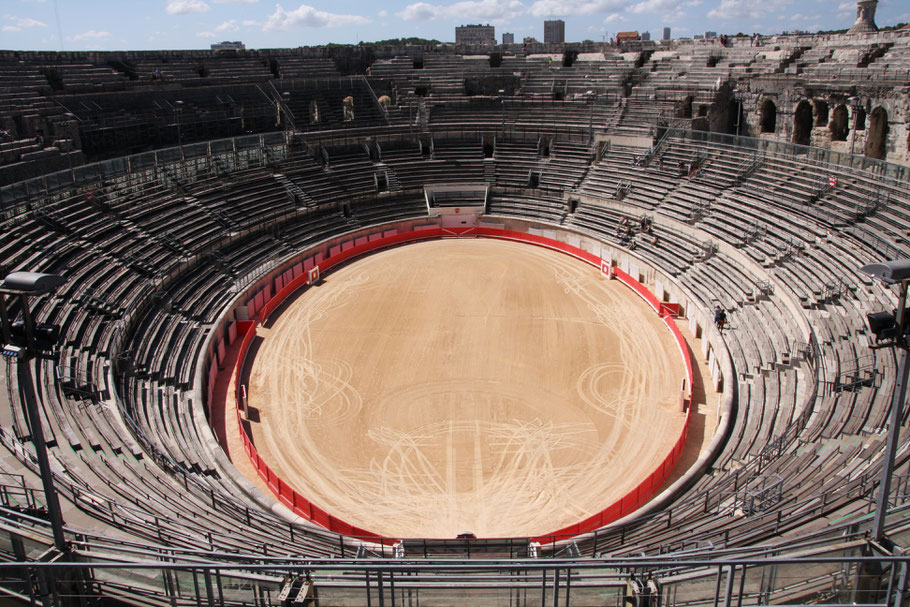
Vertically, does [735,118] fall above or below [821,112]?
below

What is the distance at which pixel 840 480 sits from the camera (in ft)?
49.1

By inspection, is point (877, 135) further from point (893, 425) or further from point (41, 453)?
point (41, 453)

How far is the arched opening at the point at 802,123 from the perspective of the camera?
40.6m

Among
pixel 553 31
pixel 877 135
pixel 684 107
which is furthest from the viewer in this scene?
pixel 553 31

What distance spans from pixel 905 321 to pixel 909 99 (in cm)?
3144

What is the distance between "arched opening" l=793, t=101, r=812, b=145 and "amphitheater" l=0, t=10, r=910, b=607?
1.58 feet

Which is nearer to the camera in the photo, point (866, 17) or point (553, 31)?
point (866, 17)

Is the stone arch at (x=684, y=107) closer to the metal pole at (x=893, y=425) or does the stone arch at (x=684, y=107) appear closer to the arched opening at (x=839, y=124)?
the arched opening at (x=839, y=124)

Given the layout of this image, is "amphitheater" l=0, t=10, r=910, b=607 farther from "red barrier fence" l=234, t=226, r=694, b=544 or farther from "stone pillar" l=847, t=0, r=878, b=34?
"stone pillar" l=847, t=0, r=878, b=34

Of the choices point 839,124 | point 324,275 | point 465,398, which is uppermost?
point 839,124

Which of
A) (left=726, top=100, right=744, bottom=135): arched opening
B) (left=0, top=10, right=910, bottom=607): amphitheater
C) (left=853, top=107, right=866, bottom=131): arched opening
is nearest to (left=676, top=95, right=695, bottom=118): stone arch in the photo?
(left=0, top=10, right=910, bottom=607): amphitheater

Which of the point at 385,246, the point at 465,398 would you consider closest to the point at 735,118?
the point at 385,246

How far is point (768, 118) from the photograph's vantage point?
144ft

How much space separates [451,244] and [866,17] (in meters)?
32.8
